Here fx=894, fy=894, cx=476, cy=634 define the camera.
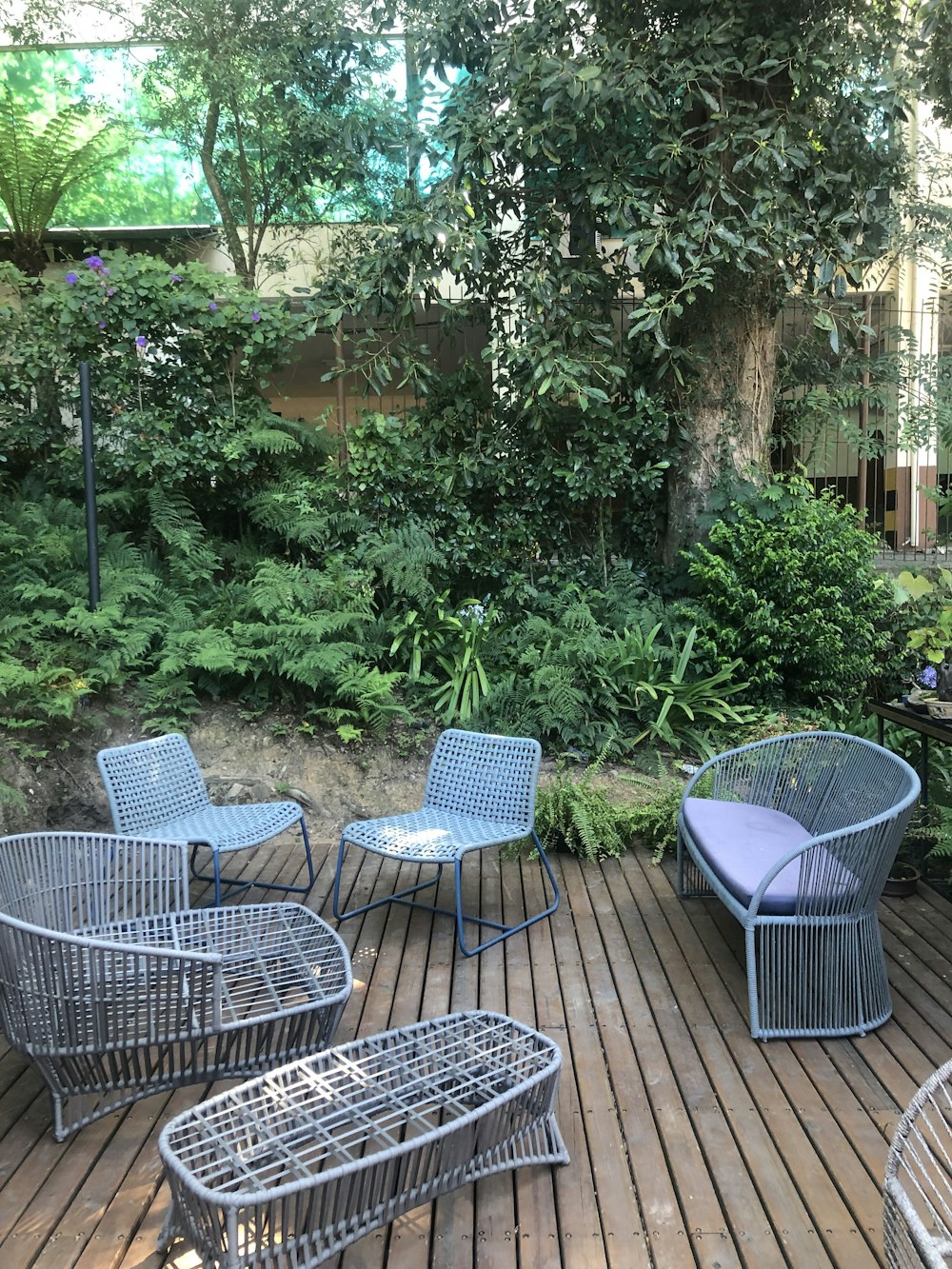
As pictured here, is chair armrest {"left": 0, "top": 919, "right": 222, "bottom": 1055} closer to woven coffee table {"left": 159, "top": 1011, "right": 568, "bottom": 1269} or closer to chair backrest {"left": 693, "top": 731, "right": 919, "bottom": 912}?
woven coffee table {"left": 159, "top": 1011, "right": 568, "bottom": 1269}

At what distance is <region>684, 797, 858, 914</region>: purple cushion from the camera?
3150 millimetres

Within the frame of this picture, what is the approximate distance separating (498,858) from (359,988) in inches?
62.0

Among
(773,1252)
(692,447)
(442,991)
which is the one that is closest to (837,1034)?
(773,1252)

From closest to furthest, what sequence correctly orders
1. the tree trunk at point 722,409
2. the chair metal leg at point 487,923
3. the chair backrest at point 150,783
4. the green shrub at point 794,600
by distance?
the chair metal leg at point 487,923, the chair backrest at point 150,783, the green shrub at point 794,600, the tree trunk at point 722,409

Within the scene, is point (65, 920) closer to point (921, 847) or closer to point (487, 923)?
point (487, 923)

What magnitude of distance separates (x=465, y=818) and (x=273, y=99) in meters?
6.25

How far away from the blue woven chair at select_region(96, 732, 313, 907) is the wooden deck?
615 millimetres

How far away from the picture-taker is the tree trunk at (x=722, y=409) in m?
7.07

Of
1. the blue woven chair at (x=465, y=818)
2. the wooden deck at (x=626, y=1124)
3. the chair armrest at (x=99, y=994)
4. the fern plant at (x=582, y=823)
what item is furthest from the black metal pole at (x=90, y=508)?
the chair armrest at (x=99, y=994)

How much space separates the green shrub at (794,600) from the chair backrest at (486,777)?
2521mm

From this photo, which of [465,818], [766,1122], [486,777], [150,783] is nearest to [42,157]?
[150,783]

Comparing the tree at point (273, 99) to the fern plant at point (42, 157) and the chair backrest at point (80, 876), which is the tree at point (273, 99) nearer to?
the fern plant at point (42, 157)

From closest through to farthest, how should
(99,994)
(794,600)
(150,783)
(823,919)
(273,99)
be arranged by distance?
(99,994) → (823,919) → (150,783) → (794,600) → (273,99)

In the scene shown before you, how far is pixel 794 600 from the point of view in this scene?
6262 mm
